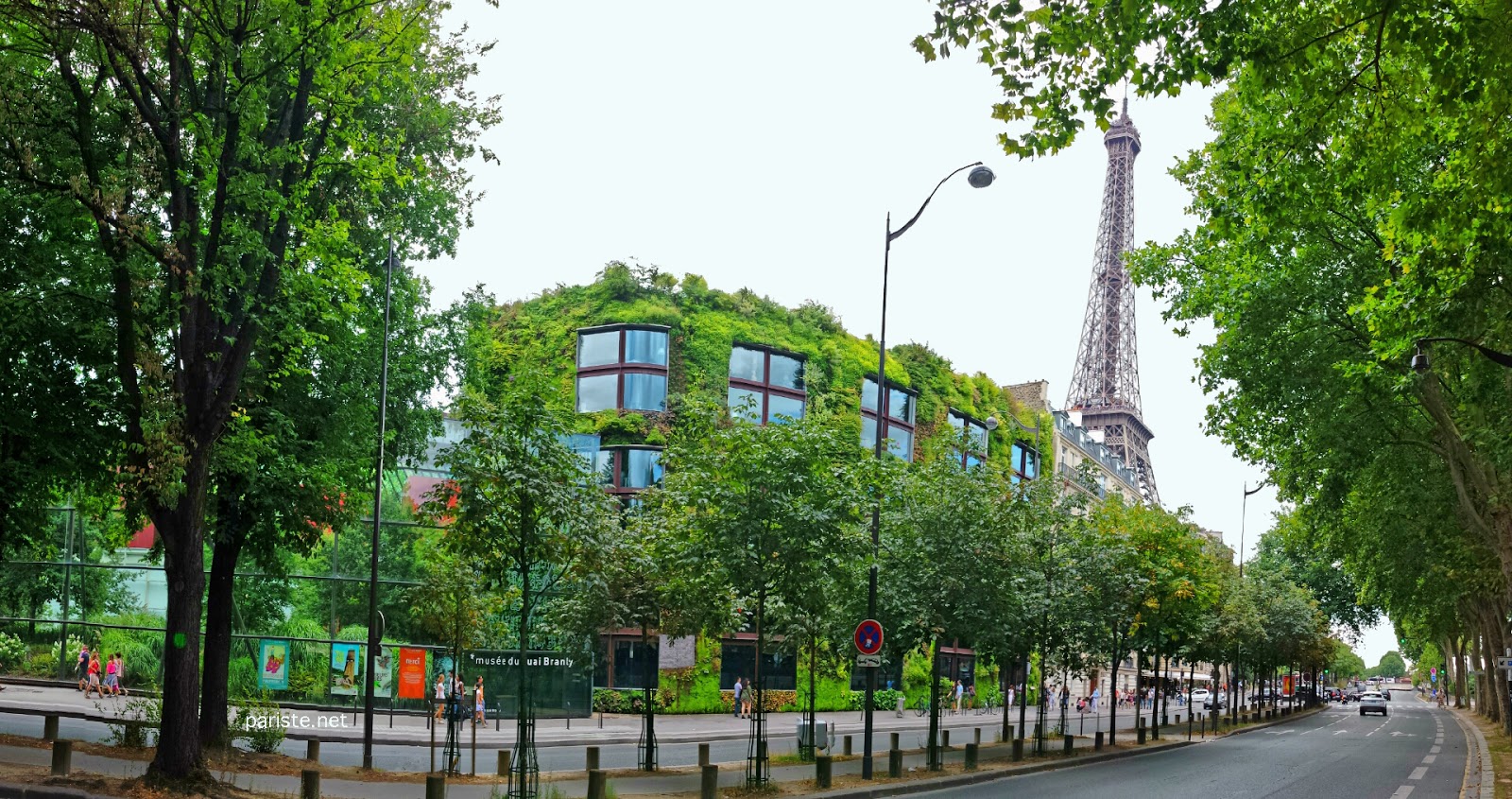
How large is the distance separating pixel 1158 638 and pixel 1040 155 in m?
32.8

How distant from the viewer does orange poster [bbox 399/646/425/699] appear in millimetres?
34844

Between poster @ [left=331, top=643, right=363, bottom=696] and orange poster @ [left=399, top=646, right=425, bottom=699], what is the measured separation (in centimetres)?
197

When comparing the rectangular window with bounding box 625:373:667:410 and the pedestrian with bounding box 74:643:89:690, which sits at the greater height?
the rectangular window with bounding box 625:373:667:410

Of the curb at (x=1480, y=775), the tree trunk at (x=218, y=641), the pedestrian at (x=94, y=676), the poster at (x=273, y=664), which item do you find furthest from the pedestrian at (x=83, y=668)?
the curb at (x=1480, y=775)

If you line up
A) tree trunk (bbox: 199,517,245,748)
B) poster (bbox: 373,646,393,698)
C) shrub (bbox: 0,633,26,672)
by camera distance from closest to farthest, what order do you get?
tree trunk (bbox: 199,517,245,748) → poster (bbox: 373,646,393,698) → shrub (bbox: 0,633,26,672)

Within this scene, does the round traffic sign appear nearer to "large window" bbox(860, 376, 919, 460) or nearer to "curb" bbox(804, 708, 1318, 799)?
"curb" bbox(804, 708, 1318, 799)

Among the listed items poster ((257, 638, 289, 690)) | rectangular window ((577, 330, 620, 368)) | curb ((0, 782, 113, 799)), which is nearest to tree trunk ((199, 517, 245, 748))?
curb ((0, 782, 113, 799))

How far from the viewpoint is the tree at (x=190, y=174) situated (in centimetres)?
1495

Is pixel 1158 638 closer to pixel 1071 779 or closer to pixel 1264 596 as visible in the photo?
pixel 1071 779

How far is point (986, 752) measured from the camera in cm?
2944

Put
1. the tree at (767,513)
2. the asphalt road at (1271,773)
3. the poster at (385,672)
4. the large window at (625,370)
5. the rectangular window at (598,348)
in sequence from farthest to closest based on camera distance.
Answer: the rectangular window at (598,348) < the large window at (625,370) < the poster at (385,672) < the asphalt road at (1271,773) < the tree at (767,513)

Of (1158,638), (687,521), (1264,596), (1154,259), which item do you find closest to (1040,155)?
(687,521)

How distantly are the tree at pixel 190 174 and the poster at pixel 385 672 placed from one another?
20.8 metres

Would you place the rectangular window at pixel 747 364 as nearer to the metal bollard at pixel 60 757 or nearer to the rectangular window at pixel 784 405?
the rectangular window at pixel 784 405
